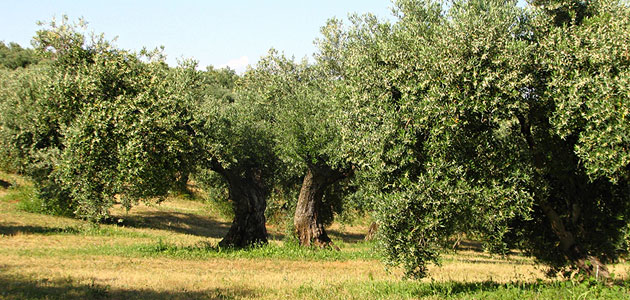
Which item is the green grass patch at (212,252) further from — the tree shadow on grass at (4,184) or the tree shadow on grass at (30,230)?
the tree shadow on grass at (4,184)

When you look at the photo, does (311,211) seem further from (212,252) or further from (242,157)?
(212,252)

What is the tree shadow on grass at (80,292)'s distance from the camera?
1309 cm

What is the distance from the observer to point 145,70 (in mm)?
22031

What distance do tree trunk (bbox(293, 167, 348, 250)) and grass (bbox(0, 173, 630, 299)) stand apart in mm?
1110

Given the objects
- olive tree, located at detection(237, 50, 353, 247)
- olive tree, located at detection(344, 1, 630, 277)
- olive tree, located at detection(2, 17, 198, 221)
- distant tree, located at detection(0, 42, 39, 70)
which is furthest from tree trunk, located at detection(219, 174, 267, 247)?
distant tree, located at detection(0, 42, 39, 70)

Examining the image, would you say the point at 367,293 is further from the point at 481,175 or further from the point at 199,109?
the point at 199,109

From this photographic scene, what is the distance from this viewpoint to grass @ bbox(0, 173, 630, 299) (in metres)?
13.5

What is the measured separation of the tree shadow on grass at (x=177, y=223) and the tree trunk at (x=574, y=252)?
2992 centimetres

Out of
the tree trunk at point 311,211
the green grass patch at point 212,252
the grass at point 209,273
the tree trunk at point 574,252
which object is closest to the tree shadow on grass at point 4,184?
the grass at point 209,273

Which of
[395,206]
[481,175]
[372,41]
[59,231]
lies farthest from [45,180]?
[481,175]

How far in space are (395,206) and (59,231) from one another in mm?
26805

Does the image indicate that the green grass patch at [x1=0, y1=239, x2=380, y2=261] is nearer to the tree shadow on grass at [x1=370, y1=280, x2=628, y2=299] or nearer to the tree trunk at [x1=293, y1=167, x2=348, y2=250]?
the tree trunk at [x1=293, y1=167, x2=348, y2=250]

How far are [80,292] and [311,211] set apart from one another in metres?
15.3

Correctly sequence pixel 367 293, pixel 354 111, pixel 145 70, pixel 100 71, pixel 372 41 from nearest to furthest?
1. pixel 367 293
2. pixel 354 111
3. pixel 372 41
4. pixel 100 71
5. pixel 145 70
